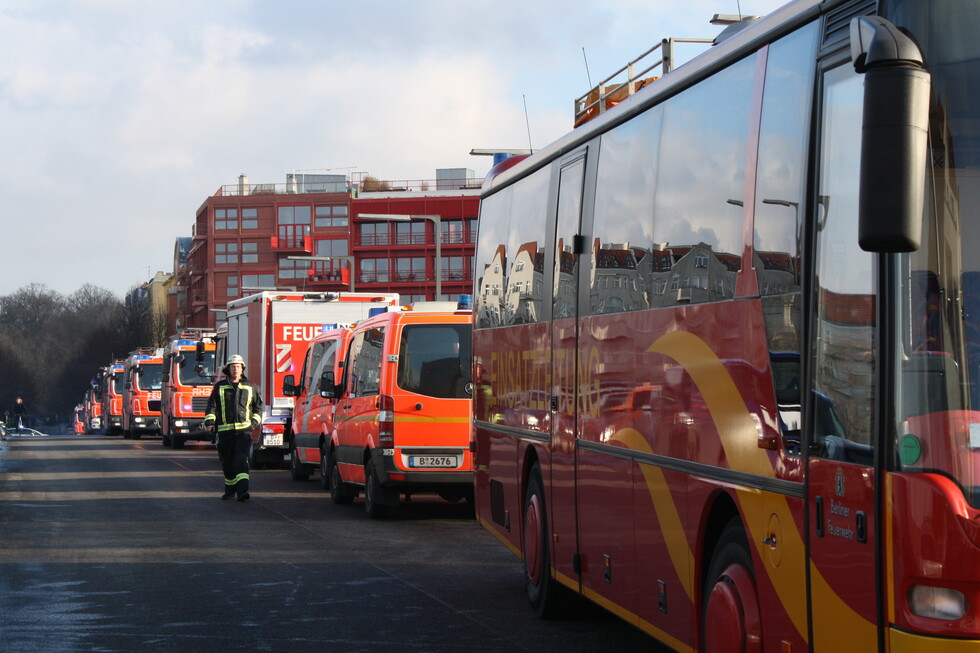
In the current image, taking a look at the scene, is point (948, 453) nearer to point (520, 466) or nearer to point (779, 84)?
point (779, 84)

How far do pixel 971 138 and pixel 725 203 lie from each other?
1.88 metres

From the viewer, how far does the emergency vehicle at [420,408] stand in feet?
56.2

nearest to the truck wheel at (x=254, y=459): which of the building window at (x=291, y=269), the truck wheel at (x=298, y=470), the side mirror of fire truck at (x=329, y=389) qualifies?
the truck wheel at (x=298, y=470)

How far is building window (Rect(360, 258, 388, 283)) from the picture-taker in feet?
394

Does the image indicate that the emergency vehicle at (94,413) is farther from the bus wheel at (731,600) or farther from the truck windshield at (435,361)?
the bus wheel at (731,600)

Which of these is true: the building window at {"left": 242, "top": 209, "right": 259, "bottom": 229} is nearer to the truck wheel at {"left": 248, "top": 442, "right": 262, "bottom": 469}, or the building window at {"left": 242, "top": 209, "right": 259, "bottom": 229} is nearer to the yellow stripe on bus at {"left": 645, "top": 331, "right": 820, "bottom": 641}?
the truck wheel at {"left": 248, "top": 442, "right": 262, "bottom": 469}

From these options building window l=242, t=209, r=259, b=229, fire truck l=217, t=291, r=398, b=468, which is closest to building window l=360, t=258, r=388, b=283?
building window l=242, t=209, r=259, b=229

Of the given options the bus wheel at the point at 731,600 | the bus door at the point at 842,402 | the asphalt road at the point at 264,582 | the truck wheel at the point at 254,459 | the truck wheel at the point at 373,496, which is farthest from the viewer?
the truck wheel at the point at 254,459

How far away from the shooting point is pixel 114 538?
50.7 ft

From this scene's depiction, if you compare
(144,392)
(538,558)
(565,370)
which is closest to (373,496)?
(538,558)

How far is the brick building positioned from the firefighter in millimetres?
93436

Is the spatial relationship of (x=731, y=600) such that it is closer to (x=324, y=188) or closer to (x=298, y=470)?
(x=298, y=470)

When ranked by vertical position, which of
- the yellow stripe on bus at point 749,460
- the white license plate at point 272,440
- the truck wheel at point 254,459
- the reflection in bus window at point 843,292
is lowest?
the truck wheel at point 254,459

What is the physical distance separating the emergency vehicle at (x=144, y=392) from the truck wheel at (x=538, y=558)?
49.4 metres
